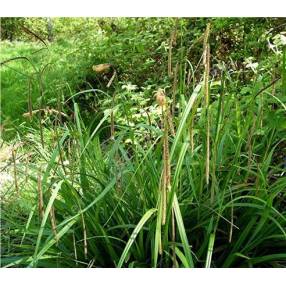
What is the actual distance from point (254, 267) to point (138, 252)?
1.31 feet

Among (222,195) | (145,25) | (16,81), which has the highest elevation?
(145,25)

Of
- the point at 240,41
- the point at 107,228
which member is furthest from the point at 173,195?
the point at 240,41

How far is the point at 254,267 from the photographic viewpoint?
5.66 ft

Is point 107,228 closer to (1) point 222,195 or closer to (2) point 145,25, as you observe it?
(1) point 222,195

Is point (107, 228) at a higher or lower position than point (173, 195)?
lower

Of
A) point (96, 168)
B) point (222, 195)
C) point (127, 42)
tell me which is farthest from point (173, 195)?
point (127, 42)

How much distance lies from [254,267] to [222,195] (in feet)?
0.95

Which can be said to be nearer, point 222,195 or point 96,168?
point 222,195

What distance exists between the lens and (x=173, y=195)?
4.68ft

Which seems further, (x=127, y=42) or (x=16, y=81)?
(x=16, y=81)
